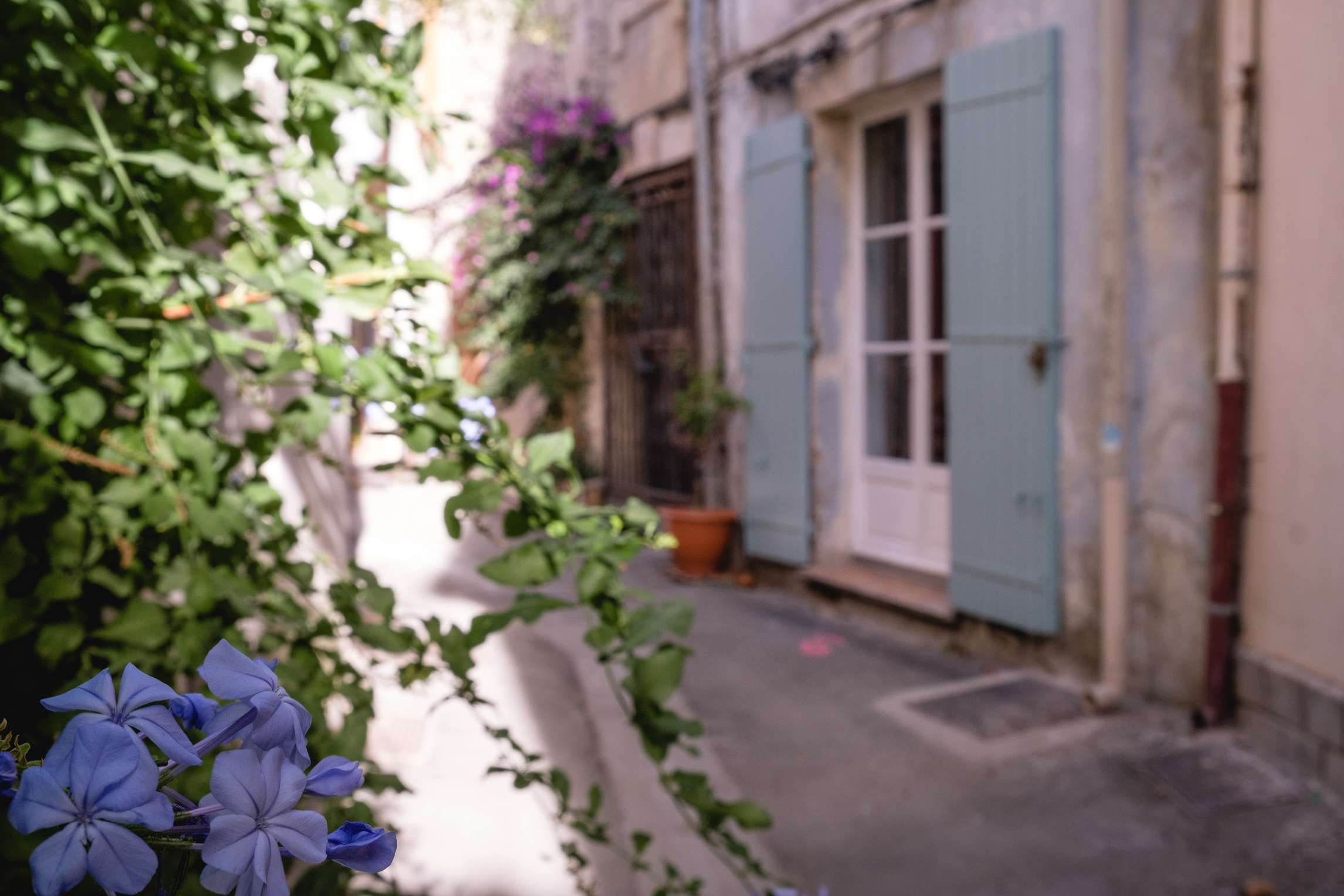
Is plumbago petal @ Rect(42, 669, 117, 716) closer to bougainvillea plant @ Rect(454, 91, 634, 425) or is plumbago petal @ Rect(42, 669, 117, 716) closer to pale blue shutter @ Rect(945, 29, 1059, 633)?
pale blue shutter @ Rect(945, 29, 1059, 633)

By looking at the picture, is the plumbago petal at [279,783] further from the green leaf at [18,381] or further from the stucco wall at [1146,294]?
the stucco wall at [1146,294]

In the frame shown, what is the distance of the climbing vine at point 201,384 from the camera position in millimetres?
1129

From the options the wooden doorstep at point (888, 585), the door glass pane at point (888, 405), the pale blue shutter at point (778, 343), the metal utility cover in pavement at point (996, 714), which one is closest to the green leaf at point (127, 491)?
the metal utility cover in pavement at point (996, 714)

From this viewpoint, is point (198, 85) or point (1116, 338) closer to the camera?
point (198, 85)

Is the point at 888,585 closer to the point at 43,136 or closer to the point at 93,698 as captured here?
the point at 43,136

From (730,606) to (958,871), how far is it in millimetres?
3233

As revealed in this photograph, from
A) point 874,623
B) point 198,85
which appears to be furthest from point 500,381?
point 198,85

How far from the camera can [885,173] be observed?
20.1 ft

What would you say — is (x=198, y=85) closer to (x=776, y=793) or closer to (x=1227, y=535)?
(x=776, y=793)

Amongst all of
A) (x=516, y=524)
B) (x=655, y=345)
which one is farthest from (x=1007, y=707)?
(x=655, y=345)

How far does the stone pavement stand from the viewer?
3127mm

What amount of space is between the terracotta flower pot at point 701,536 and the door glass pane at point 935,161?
228cm

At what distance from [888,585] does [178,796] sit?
18.7ft

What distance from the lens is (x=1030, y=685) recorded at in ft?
15.1
